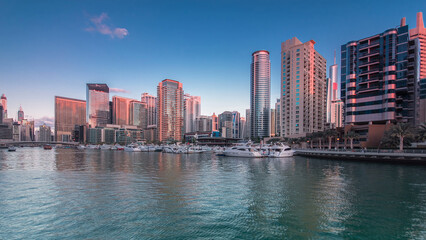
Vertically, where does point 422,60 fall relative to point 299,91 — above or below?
above

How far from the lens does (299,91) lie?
151750mm

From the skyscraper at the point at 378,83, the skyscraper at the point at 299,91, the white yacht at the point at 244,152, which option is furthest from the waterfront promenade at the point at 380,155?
the skyscraper at the point at 299,91

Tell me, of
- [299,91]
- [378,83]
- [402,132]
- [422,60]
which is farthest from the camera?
[299,91]

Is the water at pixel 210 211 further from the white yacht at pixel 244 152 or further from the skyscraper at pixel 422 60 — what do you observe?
the skyscraper at pixel 422 60

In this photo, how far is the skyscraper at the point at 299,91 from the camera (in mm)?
151500

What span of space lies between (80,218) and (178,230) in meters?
8.74

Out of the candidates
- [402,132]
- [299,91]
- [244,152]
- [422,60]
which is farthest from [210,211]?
[422,60]

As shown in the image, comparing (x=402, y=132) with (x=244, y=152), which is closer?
(x=402, y=132)

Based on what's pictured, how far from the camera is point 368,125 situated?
314 feet

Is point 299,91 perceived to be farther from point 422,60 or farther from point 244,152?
point 244,152

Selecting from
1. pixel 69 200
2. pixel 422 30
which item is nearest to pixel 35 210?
pixel 69 200

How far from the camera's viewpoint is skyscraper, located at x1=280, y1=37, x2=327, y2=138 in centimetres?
15150

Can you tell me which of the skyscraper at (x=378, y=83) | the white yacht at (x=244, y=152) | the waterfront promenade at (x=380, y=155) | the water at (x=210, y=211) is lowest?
the white yacht at (x=244, y=152)

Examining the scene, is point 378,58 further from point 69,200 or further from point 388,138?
point 69,200
